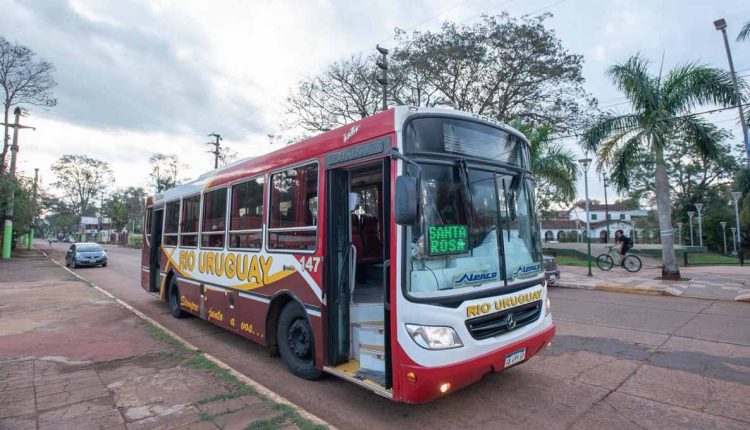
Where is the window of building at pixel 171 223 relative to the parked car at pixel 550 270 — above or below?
above

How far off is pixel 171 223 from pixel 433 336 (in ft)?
23.8

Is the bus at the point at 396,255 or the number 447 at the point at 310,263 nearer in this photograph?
the bus at the point at 396,255

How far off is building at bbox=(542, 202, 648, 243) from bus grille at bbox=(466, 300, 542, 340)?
65562 mm

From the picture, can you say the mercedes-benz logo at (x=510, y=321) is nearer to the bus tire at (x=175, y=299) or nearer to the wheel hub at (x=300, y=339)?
the wheel hub at (x=300, y=339)

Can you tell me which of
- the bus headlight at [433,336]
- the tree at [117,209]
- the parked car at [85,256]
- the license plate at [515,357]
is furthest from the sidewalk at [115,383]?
the tree at [117,209]

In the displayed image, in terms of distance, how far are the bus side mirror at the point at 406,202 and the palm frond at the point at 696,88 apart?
13060 mm

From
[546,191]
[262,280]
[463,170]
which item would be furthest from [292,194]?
[546,191]

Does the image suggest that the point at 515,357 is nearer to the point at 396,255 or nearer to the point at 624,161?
the point at 396,255

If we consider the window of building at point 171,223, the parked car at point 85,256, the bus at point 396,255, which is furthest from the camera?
the parked car at point 85,256

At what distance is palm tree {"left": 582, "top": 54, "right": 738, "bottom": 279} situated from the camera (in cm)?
1224

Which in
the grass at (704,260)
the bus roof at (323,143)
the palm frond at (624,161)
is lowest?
the grass at (704,260)

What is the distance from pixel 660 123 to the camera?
40.8ft

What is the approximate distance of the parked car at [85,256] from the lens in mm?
21219

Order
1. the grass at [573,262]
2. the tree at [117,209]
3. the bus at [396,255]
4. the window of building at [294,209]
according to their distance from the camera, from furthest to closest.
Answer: the tree at [117,209] → the grass at [573,262] → the window of building at [294,209] → the bus at [396,255]
